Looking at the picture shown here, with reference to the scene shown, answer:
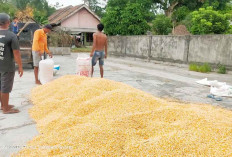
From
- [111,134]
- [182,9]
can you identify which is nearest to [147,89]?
[111,134]

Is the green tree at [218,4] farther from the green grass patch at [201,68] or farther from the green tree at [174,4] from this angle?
the green grass patch at [201,68]

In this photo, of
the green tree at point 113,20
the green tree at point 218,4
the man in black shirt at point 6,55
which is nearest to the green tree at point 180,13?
Result: the green tree at point 218,4

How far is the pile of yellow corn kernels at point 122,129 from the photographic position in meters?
2.43

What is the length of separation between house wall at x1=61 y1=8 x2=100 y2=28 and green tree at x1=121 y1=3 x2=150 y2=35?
13726 millimetres

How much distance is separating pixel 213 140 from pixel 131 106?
1.27m

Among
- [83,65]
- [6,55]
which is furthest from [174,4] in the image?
[6,55]

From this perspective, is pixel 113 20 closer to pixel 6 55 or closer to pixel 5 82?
pixel 6 55

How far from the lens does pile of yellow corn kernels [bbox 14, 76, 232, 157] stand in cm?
243

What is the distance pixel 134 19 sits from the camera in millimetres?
17031

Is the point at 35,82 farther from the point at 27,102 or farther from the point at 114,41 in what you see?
the point at 114,41

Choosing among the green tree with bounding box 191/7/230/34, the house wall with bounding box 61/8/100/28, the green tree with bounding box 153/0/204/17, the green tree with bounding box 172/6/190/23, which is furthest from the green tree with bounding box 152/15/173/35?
the house wall with bounding box 61/8/100/28

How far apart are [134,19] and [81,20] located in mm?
14842

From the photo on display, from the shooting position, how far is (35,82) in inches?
263

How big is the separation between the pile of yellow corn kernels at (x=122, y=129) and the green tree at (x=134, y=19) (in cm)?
1380
